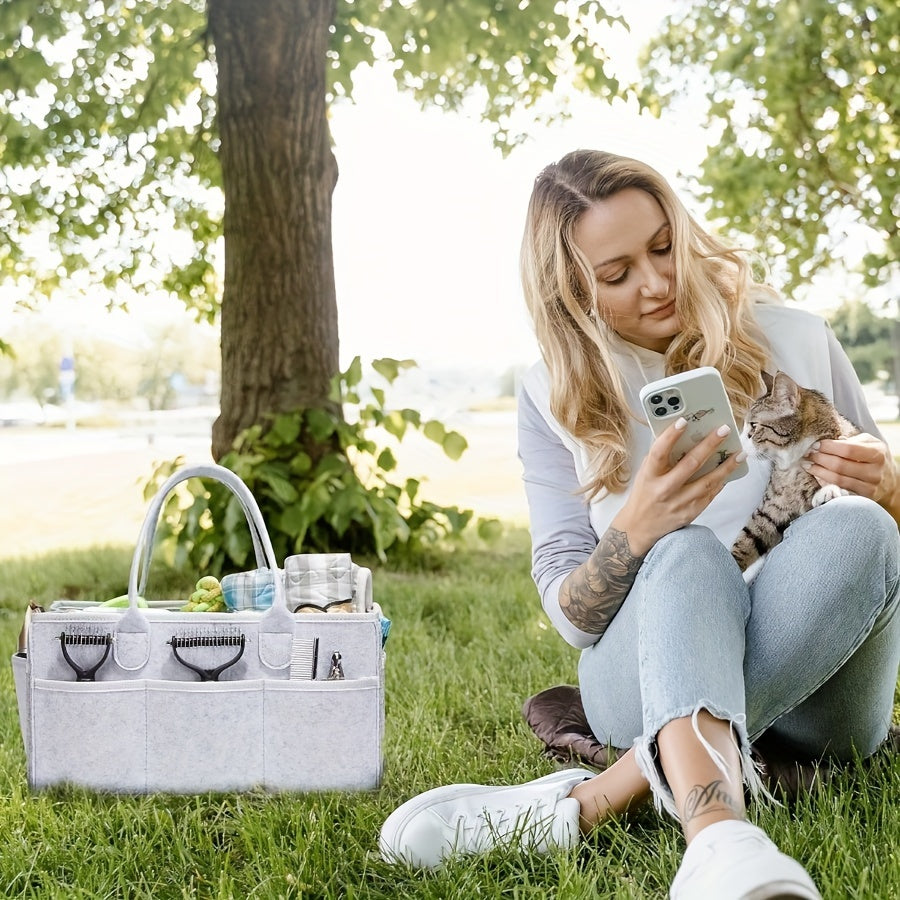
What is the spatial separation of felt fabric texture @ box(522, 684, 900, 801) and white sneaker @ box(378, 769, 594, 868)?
10.6 inches

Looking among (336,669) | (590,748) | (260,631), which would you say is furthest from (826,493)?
(260,631)

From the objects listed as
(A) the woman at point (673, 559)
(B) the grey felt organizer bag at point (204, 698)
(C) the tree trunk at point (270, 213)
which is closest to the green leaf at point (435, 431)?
(C) the tree trunk at point (270, 213)

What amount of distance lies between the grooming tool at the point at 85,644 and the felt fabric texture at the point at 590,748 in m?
0.83

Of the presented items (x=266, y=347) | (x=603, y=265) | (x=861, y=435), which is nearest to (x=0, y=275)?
(x=266, y=347)

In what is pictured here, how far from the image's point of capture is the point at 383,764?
1.85 m

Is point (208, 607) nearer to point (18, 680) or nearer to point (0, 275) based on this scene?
point (18, 680)

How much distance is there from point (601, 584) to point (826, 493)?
1.22ft

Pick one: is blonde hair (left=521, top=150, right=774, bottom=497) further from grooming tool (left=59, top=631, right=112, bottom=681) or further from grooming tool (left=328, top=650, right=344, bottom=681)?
grooming tool (left=59, top=631, right=112, bottom=681)

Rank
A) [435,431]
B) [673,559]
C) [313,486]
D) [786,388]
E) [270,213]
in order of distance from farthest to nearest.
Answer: [270,213] → [435,431] → [313,486] → [786,388] → [673,559]

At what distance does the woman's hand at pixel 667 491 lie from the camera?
4.89ft

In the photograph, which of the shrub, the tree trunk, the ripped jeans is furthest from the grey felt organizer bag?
the tree trunk

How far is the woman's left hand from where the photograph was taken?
5.11 ft

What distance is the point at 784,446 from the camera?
169 centimetres

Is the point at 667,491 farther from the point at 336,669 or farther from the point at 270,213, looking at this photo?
the point at 270,213
